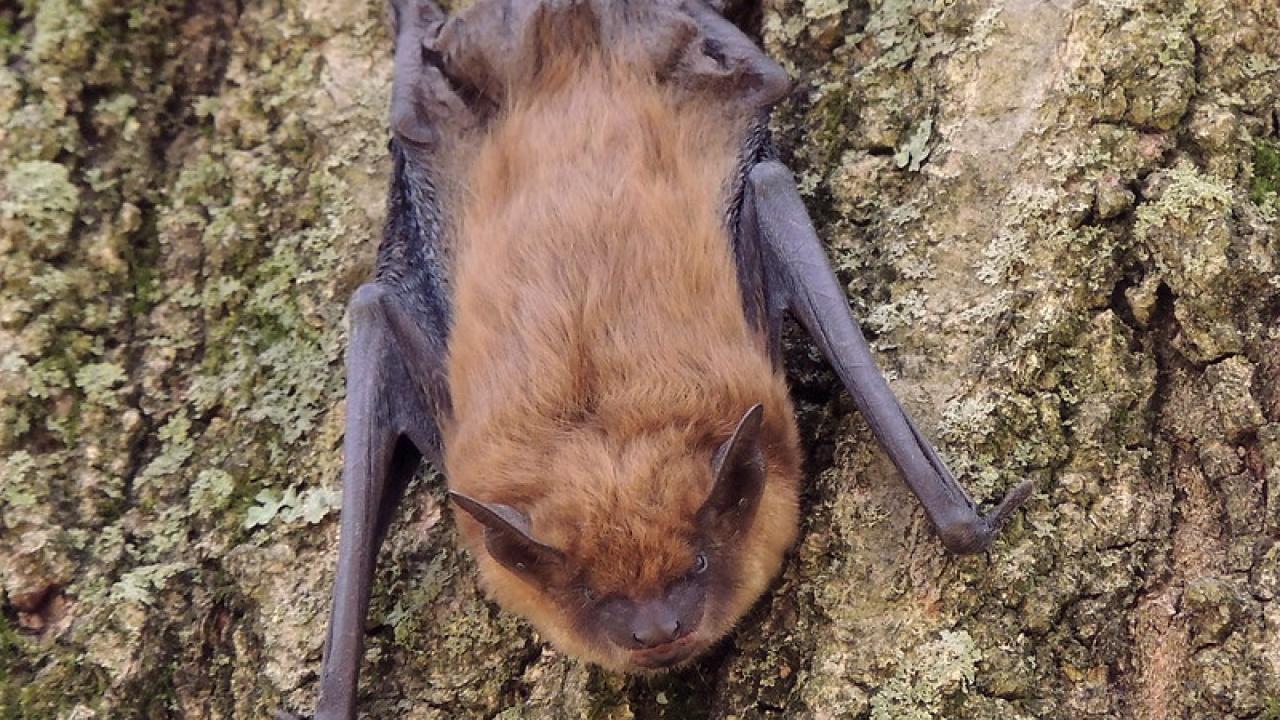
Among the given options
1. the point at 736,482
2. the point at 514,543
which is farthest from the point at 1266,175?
the point at 514,543

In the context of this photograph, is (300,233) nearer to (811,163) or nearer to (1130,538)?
(811,163)

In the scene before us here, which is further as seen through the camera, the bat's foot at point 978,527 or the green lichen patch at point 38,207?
the green lichen patch at point 38,207

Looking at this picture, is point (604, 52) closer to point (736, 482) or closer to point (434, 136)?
point (434, 136)

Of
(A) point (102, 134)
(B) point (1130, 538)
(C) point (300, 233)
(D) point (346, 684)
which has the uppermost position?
(A) point (102, 134)

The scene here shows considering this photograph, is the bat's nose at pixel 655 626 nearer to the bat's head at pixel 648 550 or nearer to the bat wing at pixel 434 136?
the bat's head at pixel 648 550

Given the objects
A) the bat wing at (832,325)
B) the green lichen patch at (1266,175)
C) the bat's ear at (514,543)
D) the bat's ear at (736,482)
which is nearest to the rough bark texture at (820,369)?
the green lichen patch at (1266,175)

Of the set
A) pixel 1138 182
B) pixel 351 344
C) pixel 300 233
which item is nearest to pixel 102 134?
pixel 300 233

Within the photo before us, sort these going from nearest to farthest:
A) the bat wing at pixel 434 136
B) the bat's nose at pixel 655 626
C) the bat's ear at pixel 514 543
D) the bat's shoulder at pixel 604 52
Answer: the bat's ear at pixel 514 543 → the bat's nose at pixel 655 626 → the bat wing at pixel 434 136 → the bat's shoulder at pixel 604 52
